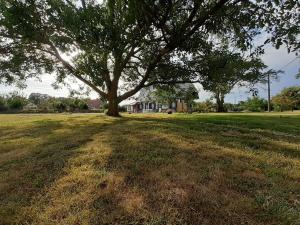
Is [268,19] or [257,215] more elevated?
[268,19]

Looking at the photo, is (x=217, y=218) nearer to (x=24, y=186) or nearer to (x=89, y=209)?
(x=89, y=209)

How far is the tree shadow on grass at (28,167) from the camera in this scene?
14.1ft

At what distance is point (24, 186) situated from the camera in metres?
4.93

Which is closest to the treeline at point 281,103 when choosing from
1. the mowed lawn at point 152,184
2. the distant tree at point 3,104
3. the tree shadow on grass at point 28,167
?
the distant tree at point 3,104

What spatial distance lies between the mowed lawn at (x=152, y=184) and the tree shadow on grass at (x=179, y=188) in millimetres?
13

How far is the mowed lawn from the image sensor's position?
12.4 feet

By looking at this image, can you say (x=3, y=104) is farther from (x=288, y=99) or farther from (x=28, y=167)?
(x=28, y=167)

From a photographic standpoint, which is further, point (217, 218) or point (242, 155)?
point (242, 155)

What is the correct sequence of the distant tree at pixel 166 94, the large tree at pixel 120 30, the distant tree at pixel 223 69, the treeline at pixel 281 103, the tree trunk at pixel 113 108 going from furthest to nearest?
the treeline at pixel 281 103, the distant tree at pixel 166 94, the tree trunk at pixel 113 108, the distant tree at pixel 223 69, the large tree at pixel 120 30

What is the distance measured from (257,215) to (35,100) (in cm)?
9319

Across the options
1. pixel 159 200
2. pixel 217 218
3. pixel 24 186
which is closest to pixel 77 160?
pixel 24 186

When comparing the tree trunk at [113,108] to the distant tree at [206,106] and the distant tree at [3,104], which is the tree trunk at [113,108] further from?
the distant tree at [3,104]

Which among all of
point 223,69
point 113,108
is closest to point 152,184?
point 223,69

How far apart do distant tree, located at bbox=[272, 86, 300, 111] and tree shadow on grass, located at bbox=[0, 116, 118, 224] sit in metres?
51.9
